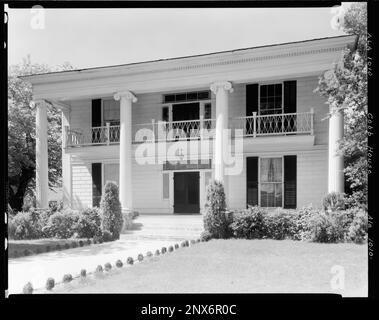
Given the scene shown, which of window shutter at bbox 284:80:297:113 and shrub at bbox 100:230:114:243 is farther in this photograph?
window shutter at bbox 284:80:297:113

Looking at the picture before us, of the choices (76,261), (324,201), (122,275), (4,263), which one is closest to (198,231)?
(324,201)

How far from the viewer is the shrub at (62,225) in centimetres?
1186

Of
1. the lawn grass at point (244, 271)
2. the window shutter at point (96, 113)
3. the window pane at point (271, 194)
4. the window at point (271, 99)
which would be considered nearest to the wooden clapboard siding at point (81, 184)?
the window shutter at point (96, 113)

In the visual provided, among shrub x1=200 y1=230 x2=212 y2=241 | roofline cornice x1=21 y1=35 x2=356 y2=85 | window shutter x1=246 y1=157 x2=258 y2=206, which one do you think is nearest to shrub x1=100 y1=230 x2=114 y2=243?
shrub x1=200 y1=230 x2=212 y2=241

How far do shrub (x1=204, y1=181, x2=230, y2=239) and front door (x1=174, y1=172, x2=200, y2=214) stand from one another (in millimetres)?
3860

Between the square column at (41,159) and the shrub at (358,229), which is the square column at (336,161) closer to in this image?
the shrub at (358,229)

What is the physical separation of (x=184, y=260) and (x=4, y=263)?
14.6 feet

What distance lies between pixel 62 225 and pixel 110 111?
230 inches

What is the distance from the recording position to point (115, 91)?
14.0 meters

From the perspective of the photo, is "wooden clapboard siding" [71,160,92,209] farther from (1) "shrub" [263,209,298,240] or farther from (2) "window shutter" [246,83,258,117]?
(1) "shrub" [263,209,298,240]

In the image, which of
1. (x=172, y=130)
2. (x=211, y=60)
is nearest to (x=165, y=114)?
(x=172, y=130)

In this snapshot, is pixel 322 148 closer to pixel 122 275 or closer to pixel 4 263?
pixel 122 275

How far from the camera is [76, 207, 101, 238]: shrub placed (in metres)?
11.7

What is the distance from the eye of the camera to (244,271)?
6430 mm
